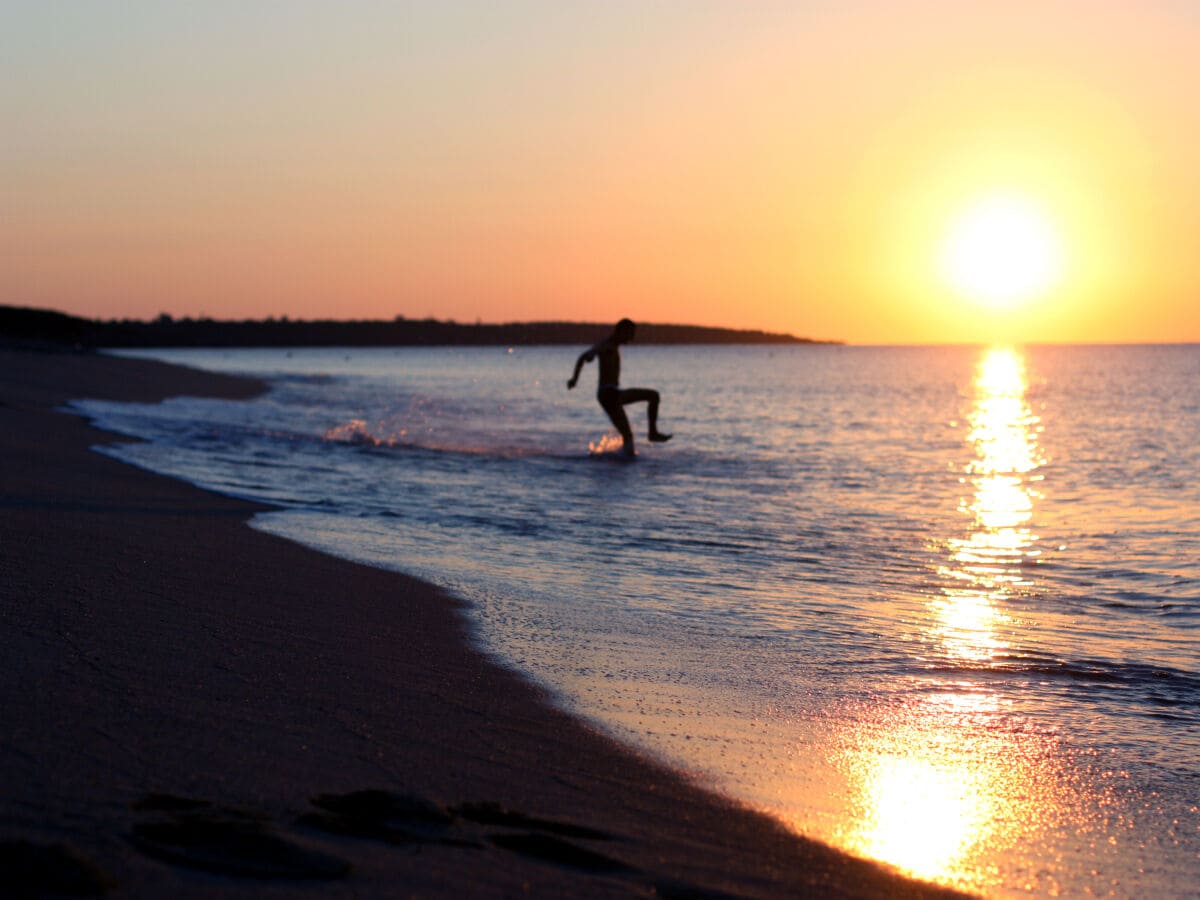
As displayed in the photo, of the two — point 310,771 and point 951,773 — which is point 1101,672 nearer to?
point 951,773

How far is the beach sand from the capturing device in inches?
111

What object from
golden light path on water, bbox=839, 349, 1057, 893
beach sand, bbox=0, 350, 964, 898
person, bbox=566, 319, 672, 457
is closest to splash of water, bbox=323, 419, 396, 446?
person, bbox=566, 319, 672, 457

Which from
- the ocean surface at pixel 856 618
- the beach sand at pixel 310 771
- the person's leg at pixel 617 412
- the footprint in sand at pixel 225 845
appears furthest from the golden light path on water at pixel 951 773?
the person's leg at pixel 617 412

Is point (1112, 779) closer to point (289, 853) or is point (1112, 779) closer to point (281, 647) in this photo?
point (289, 853)

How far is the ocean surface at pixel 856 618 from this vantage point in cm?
376

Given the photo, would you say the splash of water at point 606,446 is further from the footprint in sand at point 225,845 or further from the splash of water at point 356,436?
the footprint in sand at point 225,845

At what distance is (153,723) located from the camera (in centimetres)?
371

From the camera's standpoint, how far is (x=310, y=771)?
136 inches

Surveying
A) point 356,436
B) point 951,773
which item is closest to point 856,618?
point 951,773

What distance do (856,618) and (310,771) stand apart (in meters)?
4.19

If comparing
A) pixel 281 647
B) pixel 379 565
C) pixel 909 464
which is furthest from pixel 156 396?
pixel 281 647

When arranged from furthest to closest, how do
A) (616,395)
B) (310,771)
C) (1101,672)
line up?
(616,395), (1101,672), (310,771)

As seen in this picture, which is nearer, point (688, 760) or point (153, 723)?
point (153, 723)

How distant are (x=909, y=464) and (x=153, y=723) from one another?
697 inches
